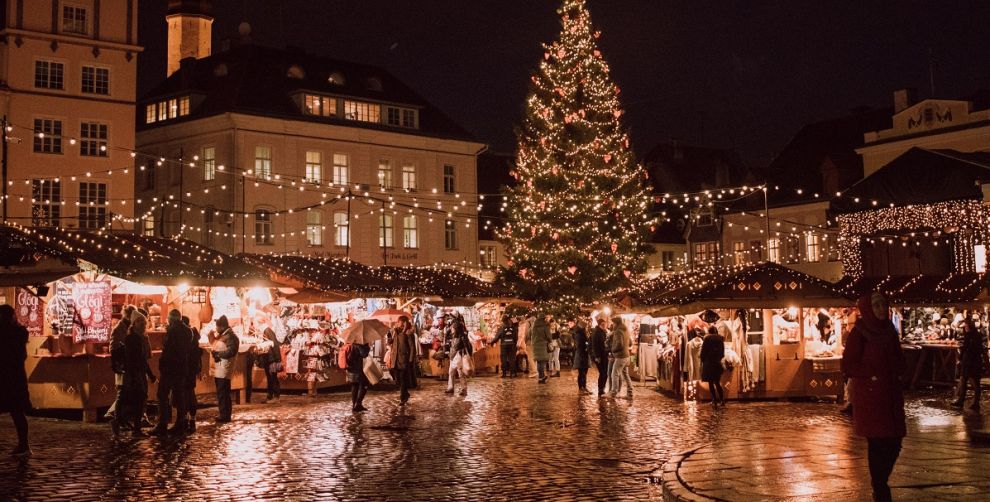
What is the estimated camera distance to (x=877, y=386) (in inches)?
352

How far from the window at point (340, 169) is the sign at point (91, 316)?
102ft

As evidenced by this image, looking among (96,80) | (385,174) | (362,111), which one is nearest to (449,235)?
(385,174)

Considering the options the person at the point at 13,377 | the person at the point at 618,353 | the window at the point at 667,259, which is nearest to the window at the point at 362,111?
the window at the point at 667,259

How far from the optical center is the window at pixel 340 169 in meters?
49.9

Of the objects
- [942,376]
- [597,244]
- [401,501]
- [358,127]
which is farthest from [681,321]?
[358,127]

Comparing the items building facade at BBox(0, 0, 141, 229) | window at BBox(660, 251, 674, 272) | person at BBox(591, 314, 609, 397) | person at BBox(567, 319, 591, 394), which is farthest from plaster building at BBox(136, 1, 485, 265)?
person at BBox(591, 314, 609, 397)

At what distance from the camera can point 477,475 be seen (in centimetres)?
1154

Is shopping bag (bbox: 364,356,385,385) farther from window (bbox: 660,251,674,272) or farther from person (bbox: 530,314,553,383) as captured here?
window (bbox: 660,251,674,272)

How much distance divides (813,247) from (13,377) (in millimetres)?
40774

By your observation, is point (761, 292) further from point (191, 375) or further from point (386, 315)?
point (191, 375)

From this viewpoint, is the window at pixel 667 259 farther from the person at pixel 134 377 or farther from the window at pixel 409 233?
the person at pixel 134 377

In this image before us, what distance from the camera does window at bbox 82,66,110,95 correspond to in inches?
1750

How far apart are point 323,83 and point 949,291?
33.2m

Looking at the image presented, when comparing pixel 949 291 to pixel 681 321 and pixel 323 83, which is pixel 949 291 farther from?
pixel 323 83
